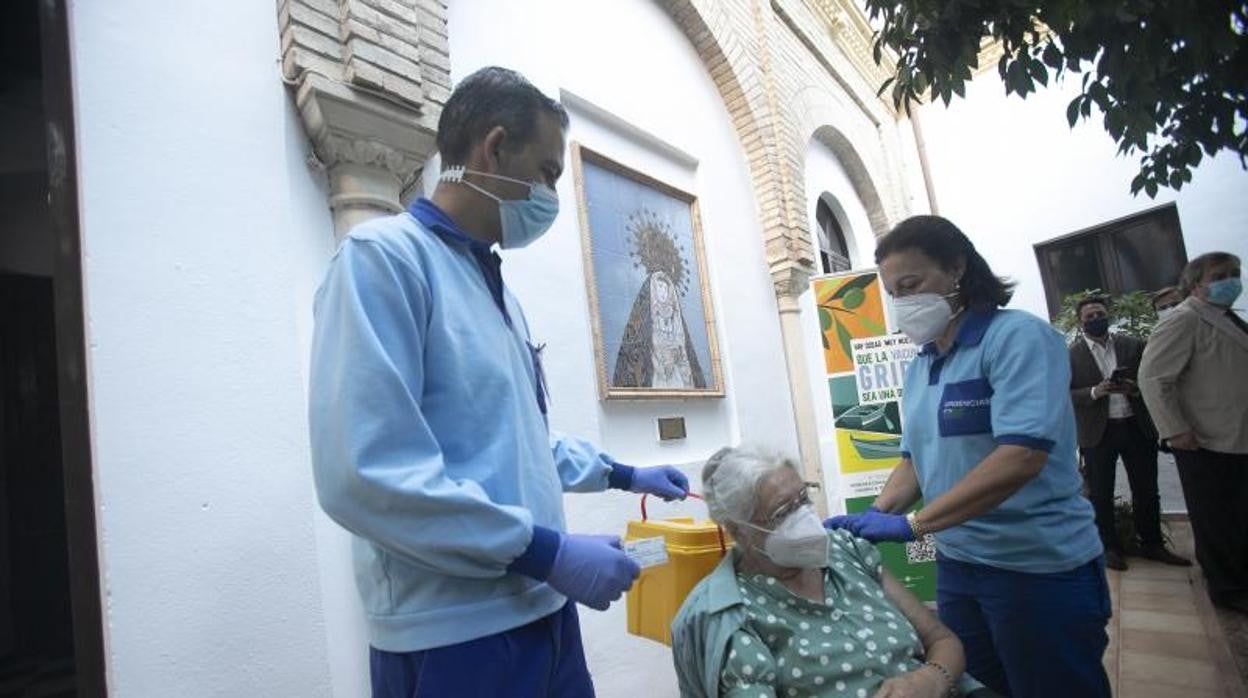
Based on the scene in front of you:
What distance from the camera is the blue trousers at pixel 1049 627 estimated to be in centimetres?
161

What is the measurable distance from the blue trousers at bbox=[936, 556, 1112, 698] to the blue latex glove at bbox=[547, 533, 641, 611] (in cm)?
114

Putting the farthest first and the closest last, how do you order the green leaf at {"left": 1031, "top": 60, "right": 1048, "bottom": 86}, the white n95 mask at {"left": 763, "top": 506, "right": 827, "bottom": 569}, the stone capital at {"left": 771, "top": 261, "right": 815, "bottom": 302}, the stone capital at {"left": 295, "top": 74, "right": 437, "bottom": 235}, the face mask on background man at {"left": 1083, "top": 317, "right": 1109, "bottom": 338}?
the stone capital at {"left": 771, "top": 261, "right": 815, "bottom": 302} < the face mask on background man at {"left": 1083, "top": 317, "right": 1109, "bottom": 338} < the stone capital at {"left": 295, "top": 74, "right": 437, "bottom": 235} < the green leaf at {"left": 1031, "top": 60, "right": 1048, "bottom": 86} < the white n95 mask at {"left": 763, "top": 506, "right": 827, "bottom": 569}

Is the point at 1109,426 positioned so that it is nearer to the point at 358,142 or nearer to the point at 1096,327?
the point at 1096,327

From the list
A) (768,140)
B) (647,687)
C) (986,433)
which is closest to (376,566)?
(986,433)

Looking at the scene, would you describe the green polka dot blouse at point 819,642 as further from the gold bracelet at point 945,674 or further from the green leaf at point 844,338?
the green leaf at point 844,338

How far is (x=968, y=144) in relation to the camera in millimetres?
9734

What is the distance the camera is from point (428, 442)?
103 centimetres

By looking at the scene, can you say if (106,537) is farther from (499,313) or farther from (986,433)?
(986,433)

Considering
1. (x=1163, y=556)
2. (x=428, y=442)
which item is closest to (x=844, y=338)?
(x=1163, y=556)

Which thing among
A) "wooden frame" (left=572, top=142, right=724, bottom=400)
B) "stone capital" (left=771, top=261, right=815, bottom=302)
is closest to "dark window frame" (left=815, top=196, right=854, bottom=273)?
"stone capital" (left=771, top=261, right=815, bottom=302)

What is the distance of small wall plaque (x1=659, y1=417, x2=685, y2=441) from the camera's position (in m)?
3.63

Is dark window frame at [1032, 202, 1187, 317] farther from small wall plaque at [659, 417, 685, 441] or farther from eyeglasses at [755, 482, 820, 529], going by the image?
eyeglasses at [755, 482, 820, 529]

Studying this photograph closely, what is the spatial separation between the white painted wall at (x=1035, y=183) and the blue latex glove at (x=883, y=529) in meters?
7.48

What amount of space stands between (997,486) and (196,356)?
2094 millimetres
